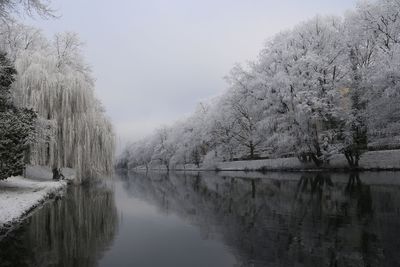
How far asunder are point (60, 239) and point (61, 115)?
49.3ft

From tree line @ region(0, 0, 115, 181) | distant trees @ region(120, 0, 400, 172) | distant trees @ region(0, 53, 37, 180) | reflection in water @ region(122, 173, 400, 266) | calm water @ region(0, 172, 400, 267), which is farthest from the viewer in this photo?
distant trees @ region(120, 0, 400, 172)

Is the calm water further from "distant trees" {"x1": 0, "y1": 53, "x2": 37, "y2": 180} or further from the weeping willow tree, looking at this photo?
the weeping willow tree

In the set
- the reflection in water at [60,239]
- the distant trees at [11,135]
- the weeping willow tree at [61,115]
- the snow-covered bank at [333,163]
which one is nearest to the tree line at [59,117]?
the weeping willow tree at [61,115]

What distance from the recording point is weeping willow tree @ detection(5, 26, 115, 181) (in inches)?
853

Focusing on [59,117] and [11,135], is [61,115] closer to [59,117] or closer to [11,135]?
[59,117]

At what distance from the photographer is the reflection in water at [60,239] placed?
6.83 m

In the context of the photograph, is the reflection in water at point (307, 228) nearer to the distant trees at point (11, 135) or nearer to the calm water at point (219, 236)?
the calm water at point (219, 236)

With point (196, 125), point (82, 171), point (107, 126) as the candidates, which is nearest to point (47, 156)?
point (82, 171)

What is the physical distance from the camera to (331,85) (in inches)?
1476

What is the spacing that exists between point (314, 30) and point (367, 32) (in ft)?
28.6

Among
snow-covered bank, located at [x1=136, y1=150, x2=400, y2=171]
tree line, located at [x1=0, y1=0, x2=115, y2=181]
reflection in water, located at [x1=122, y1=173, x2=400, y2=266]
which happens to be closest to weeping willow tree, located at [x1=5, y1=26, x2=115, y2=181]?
tree line, located at [x1=0, y1=0, x2=115, y2=181]

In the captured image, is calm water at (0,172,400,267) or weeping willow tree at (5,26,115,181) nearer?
calm water at (0,172,400,267)

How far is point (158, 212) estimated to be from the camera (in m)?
13.5

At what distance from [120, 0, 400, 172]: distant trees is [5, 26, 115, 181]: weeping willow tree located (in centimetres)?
1922
